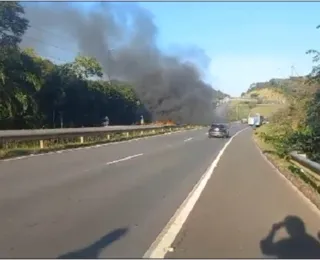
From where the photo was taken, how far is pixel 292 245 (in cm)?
735

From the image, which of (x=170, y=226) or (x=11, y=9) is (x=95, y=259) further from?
(x=11, y=9)

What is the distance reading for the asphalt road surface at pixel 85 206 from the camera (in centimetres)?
700

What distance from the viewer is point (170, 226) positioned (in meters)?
8.45

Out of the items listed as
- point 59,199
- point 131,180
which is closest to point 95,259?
point 59,199

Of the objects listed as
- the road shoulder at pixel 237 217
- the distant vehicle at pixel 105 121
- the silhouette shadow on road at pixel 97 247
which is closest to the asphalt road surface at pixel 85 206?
the silhouette shadow on road at pixel 97 247

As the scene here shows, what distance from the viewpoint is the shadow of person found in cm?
685

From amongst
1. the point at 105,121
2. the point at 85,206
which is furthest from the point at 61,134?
the point at 105,121

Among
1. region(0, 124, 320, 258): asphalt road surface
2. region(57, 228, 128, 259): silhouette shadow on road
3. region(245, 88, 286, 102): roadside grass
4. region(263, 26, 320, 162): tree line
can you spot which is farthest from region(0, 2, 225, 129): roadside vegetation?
region(57, 228, 128, 259): silhouette shadow on road

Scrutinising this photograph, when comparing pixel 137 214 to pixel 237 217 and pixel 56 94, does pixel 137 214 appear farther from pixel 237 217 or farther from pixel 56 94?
pixel 56 94

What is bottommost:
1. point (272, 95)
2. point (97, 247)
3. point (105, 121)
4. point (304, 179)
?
point (105, 121)

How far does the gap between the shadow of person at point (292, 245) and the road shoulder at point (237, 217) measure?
0.30 ft

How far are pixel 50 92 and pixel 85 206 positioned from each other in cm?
4414

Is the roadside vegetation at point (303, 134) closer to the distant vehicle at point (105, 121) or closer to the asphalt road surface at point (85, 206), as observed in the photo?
the asphalt road surface at point (85, 206)

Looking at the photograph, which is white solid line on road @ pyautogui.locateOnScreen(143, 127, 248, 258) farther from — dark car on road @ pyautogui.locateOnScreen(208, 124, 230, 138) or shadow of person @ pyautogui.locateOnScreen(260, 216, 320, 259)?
dark car on road @ pyautogui.locateOnScreen(208, 124, 230, 138)
